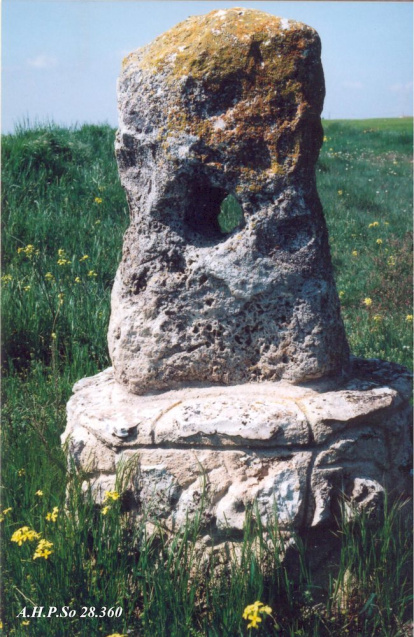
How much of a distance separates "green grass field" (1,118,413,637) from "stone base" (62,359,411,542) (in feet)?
0.39

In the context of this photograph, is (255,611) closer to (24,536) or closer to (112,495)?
(112,495)

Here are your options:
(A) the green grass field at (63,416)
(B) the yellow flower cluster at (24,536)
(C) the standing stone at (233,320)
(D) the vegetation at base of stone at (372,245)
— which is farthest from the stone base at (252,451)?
(D) the vegetation at base of stone at (372,245)

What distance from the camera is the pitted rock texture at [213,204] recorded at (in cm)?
256

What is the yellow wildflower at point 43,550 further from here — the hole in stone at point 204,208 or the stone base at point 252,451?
the hole in stone at point 204,208

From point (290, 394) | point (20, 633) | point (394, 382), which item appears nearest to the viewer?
point (20, 633)

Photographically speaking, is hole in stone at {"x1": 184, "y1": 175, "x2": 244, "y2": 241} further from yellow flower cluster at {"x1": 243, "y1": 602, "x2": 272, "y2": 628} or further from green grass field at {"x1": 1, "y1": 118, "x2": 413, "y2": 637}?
yellow flower cluster at {"x1": 243, "y1": 602, "x2": 272, "y2": 628}

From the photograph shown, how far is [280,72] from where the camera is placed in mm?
2533

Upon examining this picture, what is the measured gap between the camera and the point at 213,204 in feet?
9.57

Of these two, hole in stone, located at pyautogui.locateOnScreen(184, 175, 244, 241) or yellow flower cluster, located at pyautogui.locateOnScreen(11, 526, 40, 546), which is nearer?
yellow flower cluster, located at pyautogui.locateOnScreen(11, 526, 40, 546)

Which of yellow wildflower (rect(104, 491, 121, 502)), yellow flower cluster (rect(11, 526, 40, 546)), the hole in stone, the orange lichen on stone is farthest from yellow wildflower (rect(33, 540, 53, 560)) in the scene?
the orange lichen on stone

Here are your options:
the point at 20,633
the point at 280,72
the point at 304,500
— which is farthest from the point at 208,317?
the point at 20,633

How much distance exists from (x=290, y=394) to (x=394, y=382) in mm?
531

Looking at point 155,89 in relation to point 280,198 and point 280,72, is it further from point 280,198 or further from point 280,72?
point 280,198

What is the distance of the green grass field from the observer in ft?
7.95
